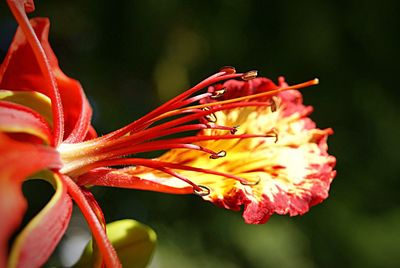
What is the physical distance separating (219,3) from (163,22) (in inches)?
8.0

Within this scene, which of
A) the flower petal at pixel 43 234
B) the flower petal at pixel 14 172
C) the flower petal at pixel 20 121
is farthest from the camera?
the flower petal at pixel 20 121

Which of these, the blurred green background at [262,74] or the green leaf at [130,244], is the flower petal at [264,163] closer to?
the green leaf at [130,244]

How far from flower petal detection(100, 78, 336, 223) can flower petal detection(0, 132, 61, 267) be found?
29 centimetres

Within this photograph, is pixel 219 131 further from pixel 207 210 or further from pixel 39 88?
pixel 207 210

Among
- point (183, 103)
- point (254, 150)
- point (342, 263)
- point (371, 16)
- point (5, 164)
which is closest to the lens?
point (5, 164)

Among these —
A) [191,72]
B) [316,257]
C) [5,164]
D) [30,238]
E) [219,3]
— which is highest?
[5,164]

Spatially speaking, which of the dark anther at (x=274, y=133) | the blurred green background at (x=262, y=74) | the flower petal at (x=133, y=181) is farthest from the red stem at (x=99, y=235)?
the blurred green background at (x=262, y=74)

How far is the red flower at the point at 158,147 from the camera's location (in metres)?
1.25

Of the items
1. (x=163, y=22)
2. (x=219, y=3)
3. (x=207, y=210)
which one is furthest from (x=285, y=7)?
(x=207, y=210)

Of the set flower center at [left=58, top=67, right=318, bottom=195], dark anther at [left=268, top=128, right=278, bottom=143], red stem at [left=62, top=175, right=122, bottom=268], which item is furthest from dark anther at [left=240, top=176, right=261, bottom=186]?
red stem at [left=62, top=175, right=122, bottom=268]

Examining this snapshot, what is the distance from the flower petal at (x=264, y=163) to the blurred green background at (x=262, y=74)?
1.12 metres

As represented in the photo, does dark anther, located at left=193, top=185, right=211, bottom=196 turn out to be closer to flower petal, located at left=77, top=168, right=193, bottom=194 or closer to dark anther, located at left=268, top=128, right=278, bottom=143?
flower petal, located at left=77, top=168, right=193, bottom=194

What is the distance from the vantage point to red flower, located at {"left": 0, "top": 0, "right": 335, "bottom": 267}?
125 cm

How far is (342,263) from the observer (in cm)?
280
